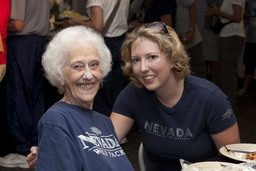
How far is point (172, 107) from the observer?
218 centimetres

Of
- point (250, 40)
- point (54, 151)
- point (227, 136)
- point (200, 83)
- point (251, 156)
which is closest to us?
point (54, 151)

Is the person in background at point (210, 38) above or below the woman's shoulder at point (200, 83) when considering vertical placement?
below

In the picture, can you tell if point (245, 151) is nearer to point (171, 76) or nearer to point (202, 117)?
point (202, 117)


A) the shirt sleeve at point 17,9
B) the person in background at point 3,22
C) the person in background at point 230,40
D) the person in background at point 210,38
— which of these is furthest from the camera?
the person in background at point 210,38

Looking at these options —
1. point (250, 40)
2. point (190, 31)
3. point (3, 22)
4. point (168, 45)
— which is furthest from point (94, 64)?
point (250, 40)

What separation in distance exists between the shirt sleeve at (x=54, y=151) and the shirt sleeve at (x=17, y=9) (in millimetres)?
2229

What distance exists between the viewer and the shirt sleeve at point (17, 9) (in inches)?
136

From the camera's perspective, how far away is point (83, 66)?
1705mm

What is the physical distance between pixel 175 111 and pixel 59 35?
744 mm

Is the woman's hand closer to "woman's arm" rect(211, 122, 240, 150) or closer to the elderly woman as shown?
the elderly woman

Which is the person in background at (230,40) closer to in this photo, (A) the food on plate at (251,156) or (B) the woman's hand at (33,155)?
(A) the food on plate at (251,156)

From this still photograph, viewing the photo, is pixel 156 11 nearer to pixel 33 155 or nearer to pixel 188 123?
pixel 188 123

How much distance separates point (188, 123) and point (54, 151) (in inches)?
34.7

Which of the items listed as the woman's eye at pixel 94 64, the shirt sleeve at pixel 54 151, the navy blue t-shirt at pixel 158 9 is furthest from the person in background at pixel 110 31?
the shirt sleeve at pixel 54 151
